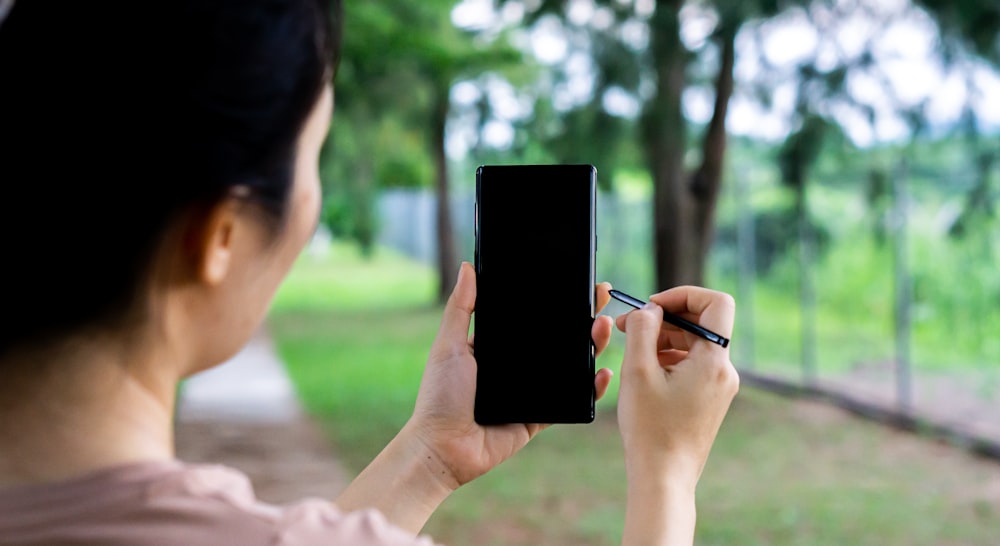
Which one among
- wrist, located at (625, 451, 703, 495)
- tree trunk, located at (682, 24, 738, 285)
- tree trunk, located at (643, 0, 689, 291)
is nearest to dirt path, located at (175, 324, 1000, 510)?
tree trunk, located at (682, 24, 738, 285)

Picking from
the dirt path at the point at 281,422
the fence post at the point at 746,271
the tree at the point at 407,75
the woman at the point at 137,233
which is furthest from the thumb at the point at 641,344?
the tree at the point at 407,75

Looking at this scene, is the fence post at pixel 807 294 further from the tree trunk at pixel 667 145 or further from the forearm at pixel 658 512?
the forearm at pixel 658 512

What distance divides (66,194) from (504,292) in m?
0.69

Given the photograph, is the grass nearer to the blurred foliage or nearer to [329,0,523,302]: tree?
the blurred foliage

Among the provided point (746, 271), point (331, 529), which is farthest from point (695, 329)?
point (746, 271)

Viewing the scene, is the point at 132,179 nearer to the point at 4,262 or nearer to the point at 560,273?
the point at 4,262

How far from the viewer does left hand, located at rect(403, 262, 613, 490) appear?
1.29m

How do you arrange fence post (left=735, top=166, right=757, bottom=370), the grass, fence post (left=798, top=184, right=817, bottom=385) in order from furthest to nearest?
fence post (left=735, top=166, right=757, bottom=370), fence post (left=798, top=184, right=817, bottom=385), the grass

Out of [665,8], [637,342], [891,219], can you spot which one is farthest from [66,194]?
[891,219]

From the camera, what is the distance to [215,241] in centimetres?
77

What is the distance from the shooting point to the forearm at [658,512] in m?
1.03

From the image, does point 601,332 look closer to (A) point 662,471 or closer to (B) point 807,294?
(A) point 662,471

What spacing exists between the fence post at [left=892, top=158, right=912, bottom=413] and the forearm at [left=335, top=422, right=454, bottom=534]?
6.56 m

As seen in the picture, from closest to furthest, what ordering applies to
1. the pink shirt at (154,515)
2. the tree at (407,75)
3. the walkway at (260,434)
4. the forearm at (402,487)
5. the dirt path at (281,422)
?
the pink shirt at (154,515) < the forearm at (402,487) < the walkway at (260,434) < the dirt path at (281,422) < the tree at (407,75)
